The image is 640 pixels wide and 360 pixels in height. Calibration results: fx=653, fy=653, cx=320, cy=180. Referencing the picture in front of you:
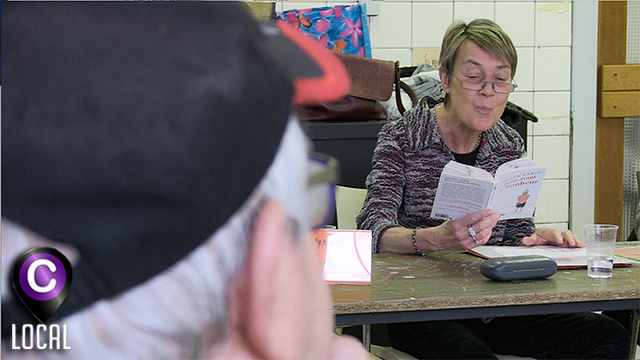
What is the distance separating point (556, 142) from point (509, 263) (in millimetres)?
2352

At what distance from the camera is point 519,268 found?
1.46 metres

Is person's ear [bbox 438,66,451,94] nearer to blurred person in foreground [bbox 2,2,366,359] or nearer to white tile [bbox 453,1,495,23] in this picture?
white tile [bbox 453,1,495,23]

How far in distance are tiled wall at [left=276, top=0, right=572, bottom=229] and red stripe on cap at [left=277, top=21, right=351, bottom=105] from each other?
3112 mm

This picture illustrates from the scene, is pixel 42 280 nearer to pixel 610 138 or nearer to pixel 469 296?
pixel 469 296

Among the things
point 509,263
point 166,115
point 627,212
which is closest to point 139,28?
point 166,115

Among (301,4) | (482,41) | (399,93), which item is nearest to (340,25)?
(301,4)

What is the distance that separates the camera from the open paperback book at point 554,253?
160cm

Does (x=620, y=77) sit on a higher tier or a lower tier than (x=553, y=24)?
lower

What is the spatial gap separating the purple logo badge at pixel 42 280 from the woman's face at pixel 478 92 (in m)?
1.82

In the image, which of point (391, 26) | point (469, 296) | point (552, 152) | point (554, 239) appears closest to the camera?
point (469, 296)

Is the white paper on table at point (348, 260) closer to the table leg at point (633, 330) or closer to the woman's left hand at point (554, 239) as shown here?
the woman's left hand at point (554, 239)

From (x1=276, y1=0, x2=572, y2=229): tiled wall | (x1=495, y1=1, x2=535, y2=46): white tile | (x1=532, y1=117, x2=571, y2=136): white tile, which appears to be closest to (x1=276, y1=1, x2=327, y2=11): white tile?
(x1=276, y1=0, x2=572, y2=229): tiled wall

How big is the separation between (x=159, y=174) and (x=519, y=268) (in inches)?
52.3

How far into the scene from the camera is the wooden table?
4.30ft
